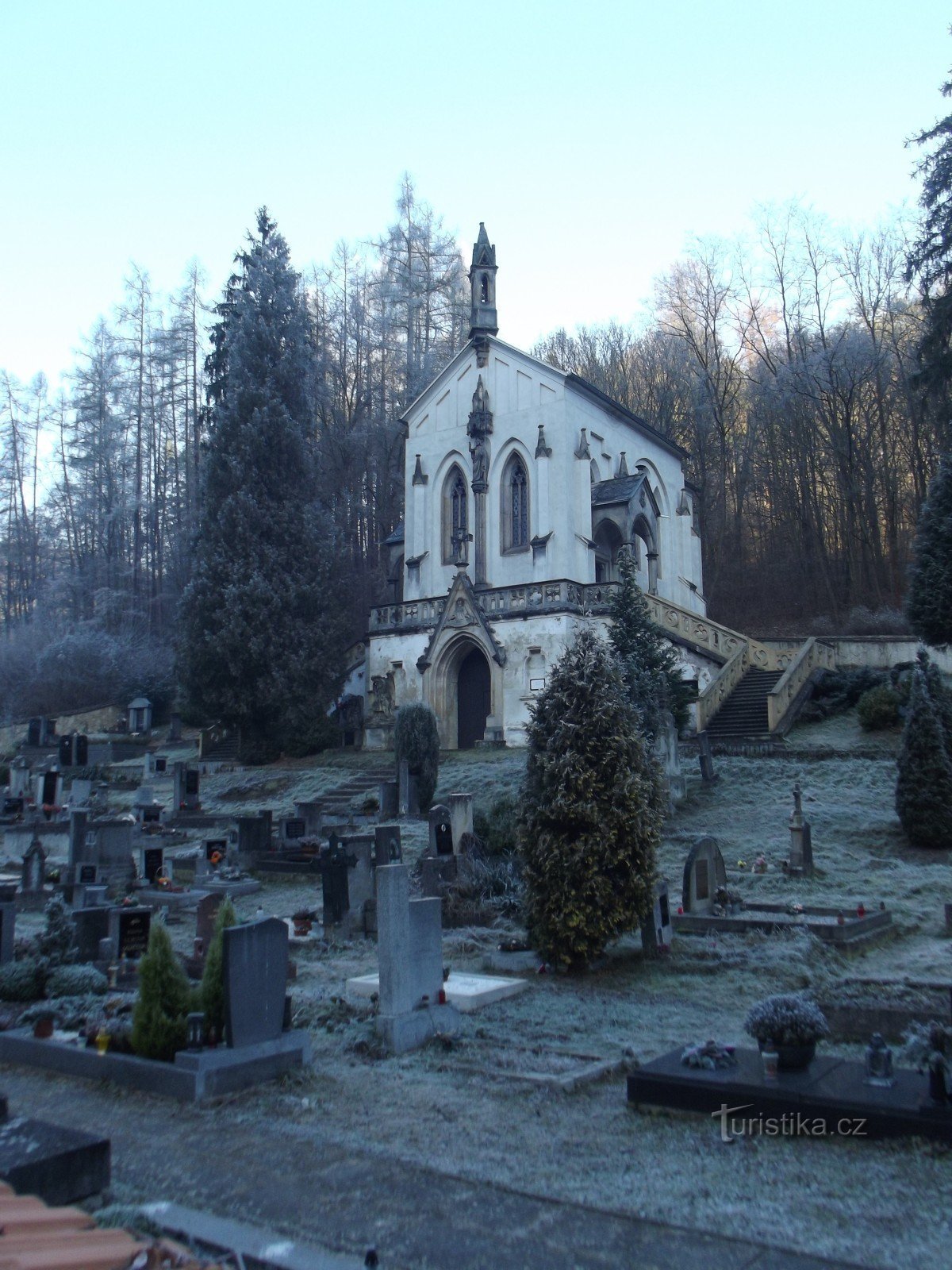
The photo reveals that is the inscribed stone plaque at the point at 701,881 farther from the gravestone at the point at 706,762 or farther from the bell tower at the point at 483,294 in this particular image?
the bell tower at the point at 483,294

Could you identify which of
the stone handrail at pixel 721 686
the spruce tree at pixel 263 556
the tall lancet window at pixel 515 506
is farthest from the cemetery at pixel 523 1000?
the tall lancet window at pixel 515 506

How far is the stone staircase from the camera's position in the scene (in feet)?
81.5

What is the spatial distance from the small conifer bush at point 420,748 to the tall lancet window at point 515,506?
11.5 m

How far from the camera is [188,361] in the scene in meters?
52.1

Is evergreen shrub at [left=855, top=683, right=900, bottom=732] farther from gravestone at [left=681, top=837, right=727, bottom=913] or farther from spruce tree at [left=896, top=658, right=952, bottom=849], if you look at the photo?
gravestone at [left=681, top=837, right=727, bottom=913]

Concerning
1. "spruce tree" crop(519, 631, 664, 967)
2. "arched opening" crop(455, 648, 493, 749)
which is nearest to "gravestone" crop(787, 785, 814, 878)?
"spruce tree" crop(519, 631, 664, 967)

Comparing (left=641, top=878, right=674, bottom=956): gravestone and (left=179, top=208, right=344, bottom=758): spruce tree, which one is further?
(left=179, top=208, right=344, bottom=758): spruce tree

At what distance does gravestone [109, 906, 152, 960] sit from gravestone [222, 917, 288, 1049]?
160 inches

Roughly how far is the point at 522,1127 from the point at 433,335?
47.9m

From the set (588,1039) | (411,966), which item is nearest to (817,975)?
(588,1039)

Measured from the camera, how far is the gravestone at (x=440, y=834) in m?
15.5

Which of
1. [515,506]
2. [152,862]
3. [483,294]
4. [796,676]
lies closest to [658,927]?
[152,862]

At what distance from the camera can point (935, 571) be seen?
74.1ft

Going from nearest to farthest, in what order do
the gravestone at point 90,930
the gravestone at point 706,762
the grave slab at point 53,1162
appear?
the grave slab at point 53,1162 → the gravestone at point 90,930 → the gravestone at point 706,762
